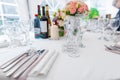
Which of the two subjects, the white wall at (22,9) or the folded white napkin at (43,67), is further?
the white wall at (22,9)

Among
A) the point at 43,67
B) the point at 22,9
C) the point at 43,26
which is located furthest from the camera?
the point at 22,9

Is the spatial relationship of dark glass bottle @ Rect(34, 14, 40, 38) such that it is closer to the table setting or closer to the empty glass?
the table setting

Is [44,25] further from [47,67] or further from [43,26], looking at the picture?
[47,67]

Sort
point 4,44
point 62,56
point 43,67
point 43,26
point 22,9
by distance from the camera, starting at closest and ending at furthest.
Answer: point 43,67
point 62,56
point 4,44
point 43,26
point 22,9

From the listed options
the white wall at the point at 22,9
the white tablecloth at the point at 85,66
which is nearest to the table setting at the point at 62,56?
the white tablecloth at the point at 85,66

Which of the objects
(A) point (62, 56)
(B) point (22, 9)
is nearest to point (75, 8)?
(A) point (62, 56)

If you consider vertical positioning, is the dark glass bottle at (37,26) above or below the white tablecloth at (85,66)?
above

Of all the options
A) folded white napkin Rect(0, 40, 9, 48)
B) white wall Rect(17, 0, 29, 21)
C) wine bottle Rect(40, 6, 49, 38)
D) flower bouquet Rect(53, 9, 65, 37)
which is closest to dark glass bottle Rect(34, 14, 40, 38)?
wine bottle Rect(40, 6, 49, 38)

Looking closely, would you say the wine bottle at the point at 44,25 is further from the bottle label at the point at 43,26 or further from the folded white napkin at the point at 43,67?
the folded white napkin at the point at 43,67

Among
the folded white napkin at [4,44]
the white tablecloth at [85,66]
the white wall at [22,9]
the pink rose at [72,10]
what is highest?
the white wall at [22,9]

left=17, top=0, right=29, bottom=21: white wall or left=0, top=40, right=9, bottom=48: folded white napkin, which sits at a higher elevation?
left=17, top=0, right=29, bottom=21: white wall

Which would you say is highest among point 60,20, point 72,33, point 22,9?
point 22,9

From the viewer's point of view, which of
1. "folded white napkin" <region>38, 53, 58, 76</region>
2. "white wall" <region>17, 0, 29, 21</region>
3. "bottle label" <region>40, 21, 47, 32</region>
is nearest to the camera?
"folded white napkin" <region>38, 53, 58, 76</region>

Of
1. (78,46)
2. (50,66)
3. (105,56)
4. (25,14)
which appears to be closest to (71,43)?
(78,46)
